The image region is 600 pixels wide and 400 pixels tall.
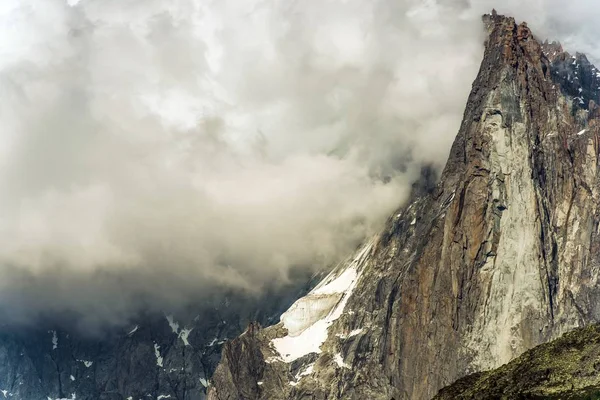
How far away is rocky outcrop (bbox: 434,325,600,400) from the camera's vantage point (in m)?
160

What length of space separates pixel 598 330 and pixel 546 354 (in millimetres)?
9096

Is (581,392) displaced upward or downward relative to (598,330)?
downward

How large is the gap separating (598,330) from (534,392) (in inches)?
651

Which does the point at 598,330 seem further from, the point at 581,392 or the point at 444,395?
the point at 444,395

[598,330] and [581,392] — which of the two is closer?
[581,392]

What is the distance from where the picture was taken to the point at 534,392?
162 metres

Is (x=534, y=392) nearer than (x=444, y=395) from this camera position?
Yes

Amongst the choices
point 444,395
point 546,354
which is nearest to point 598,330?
point 546,354

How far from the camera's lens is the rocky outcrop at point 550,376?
15962 cm

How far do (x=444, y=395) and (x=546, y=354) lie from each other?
1837 cm

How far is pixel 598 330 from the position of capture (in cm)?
17000

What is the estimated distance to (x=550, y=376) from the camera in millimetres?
164875

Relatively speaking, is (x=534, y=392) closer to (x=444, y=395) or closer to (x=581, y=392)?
(x=581, y=392)

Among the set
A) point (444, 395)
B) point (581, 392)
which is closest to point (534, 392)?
point (581, 392)
